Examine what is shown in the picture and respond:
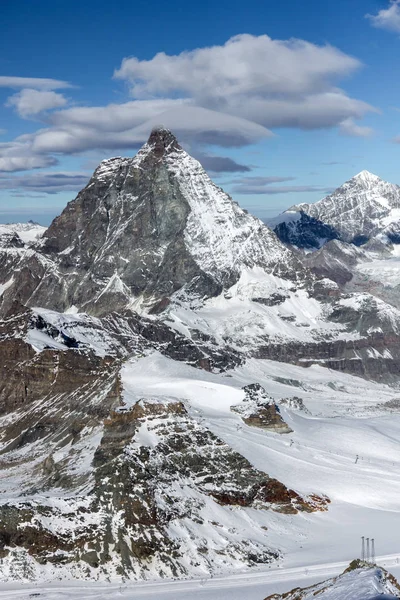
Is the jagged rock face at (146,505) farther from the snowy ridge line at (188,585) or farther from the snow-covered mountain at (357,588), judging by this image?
the snow-covered mountain at (357,588)

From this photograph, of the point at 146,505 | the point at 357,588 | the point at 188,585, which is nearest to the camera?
the point at 357,588

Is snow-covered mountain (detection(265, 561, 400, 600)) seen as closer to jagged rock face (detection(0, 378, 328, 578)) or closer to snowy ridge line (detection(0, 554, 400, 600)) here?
snowy ridge line (detection(0, 554, 400, 600))

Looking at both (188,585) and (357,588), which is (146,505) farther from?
(357,588)

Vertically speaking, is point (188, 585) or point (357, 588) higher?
point (357, 588)

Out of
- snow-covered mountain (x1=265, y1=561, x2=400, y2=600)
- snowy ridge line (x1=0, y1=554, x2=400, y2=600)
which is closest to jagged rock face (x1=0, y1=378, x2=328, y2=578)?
snowy ridge line (x1=0, y1=554, x2=400, y2=600)

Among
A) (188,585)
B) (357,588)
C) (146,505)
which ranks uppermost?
(357,588)

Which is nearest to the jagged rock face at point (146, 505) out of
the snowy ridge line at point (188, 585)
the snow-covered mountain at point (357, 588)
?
the snowy ridge line at point (188, 585)

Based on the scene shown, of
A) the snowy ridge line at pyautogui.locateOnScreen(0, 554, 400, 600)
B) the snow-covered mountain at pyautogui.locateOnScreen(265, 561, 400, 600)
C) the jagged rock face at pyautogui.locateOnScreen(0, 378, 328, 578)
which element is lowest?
the snowy ridge line at pyautogui.locateOnScreen(0, 554, 400, 600)

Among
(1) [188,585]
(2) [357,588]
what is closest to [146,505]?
(1) [188,585]

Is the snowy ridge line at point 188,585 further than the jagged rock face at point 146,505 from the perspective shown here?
No

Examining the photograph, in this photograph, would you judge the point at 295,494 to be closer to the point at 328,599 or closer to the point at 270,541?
the point at 270,541

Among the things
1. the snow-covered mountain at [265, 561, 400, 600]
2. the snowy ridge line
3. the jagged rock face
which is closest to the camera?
the snow-covered mountain at [265, 561, 400, 600]

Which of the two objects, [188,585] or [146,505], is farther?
[146,505]
